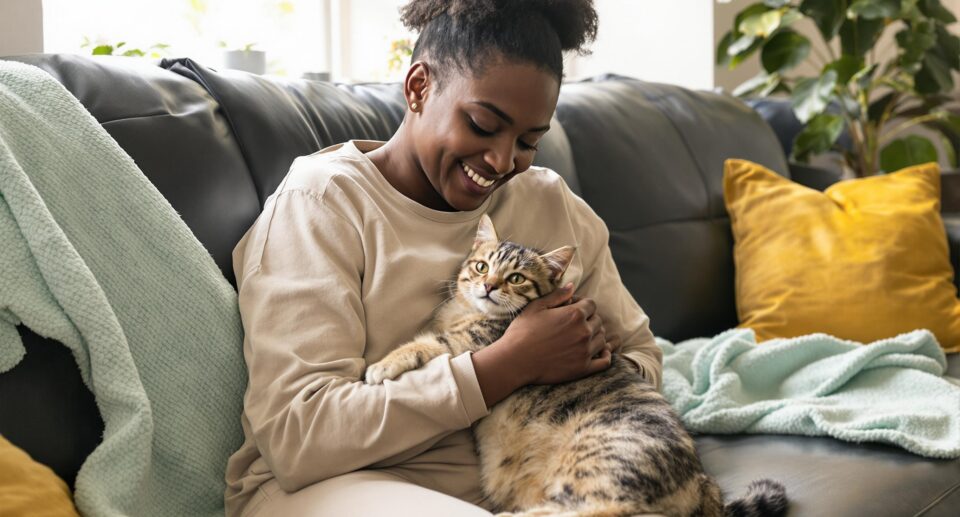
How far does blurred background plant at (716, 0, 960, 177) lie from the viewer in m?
3.40

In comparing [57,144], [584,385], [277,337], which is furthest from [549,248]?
[57,144]

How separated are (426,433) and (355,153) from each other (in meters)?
0.53

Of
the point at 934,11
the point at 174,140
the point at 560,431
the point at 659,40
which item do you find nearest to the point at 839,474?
the point at 560,431

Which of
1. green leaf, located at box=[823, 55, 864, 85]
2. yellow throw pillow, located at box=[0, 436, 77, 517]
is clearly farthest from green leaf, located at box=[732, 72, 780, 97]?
yellow throw pillow, located at box=[0, 436, 77, 517]

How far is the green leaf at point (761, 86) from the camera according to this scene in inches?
148

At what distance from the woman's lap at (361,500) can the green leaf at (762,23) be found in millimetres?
2808

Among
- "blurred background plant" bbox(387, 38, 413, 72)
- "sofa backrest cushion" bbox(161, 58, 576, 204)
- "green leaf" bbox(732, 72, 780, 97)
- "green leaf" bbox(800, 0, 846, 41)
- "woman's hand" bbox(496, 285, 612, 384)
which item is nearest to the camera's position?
"woman's hand" bbox(496, 285, 612, 384)

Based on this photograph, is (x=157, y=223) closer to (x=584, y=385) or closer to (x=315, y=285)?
(x=315, y=285)

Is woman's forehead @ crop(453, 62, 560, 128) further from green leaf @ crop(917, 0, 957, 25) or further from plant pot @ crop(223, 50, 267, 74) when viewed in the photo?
green leaf @ crop(917, 0, 957, 25)

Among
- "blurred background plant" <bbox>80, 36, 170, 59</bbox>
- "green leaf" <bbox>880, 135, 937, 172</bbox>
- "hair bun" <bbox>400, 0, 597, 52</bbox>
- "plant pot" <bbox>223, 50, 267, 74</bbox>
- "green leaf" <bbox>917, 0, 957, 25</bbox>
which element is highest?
"hair bun" <bbox>400, 0, 597, 52</bbox>

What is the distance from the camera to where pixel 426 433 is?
4.33 ft

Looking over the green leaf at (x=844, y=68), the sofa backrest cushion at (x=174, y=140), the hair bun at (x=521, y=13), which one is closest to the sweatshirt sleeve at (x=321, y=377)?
the sofa backrest cushion at (x=174, y=140)

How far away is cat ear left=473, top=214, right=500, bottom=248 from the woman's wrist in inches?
9.4

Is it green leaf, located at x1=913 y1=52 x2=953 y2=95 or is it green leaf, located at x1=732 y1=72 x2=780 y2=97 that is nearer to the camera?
green leaf, located at x1=913 y1=52 x2=953 y2=95
